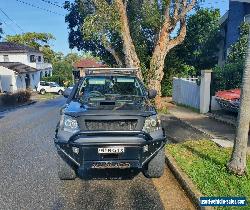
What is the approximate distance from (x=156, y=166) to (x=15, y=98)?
21.4m

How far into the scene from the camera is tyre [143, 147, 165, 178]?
573 cm

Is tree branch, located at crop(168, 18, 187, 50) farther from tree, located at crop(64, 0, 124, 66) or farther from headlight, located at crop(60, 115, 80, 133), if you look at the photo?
headlight, located at crop(60, 115, 80, 133)

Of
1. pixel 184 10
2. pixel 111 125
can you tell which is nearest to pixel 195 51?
pixel 184 10

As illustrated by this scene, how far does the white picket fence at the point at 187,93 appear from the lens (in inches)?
616

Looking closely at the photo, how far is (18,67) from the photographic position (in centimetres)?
4266

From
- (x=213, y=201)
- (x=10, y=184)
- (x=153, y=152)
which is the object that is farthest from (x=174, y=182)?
(x=10, y=184)

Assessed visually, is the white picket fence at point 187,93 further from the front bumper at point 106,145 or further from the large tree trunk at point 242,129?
the front bumper at point 106,145

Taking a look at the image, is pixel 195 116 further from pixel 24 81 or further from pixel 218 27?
pixel 24 81

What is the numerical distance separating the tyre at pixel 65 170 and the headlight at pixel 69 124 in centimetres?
61

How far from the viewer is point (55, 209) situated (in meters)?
4.75

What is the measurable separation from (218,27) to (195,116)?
40.9 ft

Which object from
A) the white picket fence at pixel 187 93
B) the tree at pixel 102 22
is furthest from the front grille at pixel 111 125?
the tree at pixel 102 22

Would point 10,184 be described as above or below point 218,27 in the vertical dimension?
below

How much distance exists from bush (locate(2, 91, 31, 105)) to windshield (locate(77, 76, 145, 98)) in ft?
61.1
